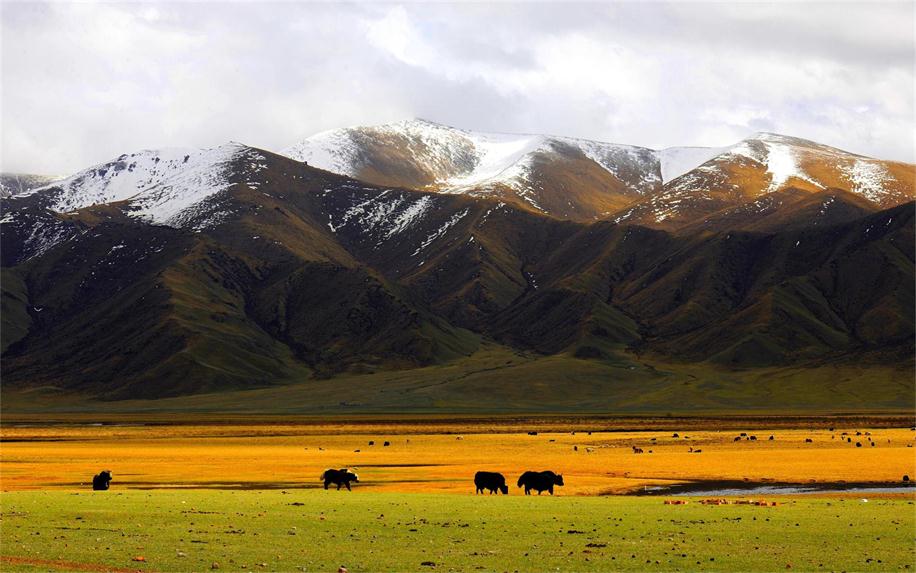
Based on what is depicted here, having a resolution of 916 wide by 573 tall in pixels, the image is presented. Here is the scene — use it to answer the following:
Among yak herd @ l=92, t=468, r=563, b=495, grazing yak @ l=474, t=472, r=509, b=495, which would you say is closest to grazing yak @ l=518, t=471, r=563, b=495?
yak herd @ l=92, t=468, r=563, b=495

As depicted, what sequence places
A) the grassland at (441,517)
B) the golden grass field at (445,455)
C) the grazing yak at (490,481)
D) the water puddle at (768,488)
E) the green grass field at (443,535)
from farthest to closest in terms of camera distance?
the golden grass field at (445,455) < the water puddle at (768,488) < the grazing yak at (490,481) < the grassland at (441,517) < the green grass field at (443,535)

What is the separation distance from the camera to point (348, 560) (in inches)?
1136

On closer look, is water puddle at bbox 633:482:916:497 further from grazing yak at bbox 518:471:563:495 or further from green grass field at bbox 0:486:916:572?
green grass field at bbox 0:486:916:572

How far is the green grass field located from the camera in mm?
28625

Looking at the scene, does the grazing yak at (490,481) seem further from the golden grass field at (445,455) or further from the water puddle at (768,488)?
the water puddle at (768,488)

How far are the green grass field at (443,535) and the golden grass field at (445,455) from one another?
15.6m

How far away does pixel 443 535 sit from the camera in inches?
1331

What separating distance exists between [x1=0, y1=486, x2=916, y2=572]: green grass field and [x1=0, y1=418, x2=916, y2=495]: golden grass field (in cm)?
1563

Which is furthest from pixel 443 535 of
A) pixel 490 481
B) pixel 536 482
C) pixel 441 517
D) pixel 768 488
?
pixel 768 488

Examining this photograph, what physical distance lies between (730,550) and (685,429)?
114 metres

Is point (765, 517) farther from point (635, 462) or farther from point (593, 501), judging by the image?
point (635, 462)

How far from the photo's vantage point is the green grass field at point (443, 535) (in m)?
28.6

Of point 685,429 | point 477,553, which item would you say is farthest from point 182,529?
point 685,429

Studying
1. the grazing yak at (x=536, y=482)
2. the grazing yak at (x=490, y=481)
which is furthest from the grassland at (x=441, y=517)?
the grazing yak at (x=490, y=481)
